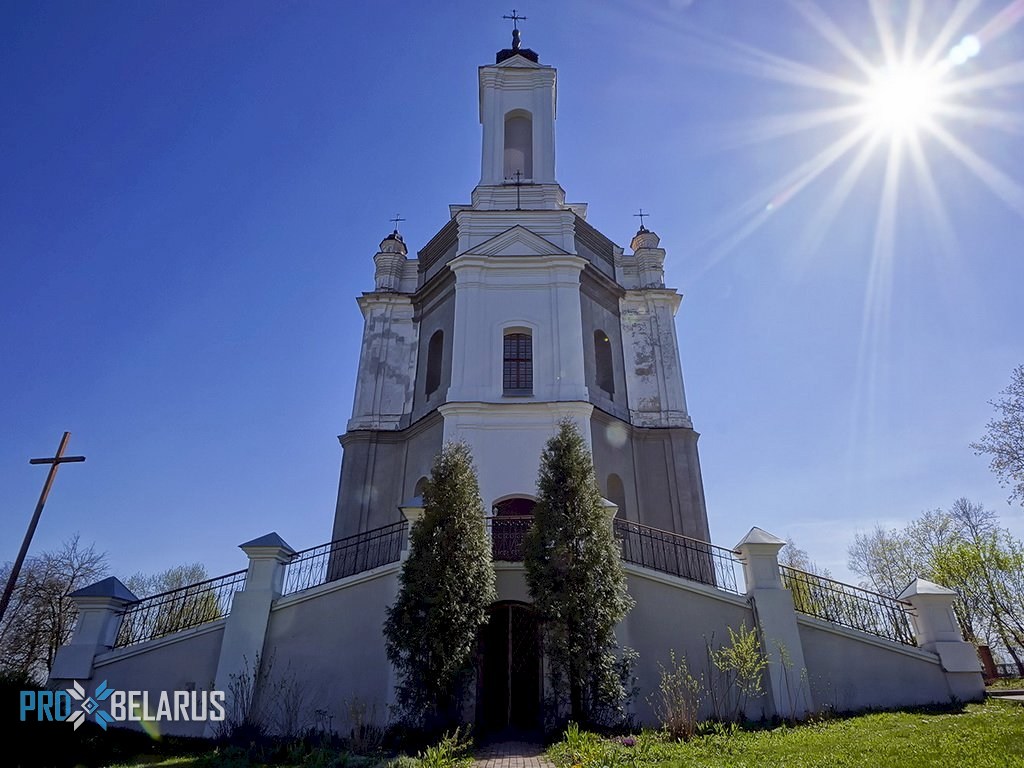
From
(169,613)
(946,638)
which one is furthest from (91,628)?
(946,638)

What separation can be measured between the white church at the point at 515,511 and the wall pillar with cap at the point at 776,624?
0.12 ft

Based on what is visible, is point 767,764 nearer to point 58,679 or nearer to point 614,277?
point 58,679

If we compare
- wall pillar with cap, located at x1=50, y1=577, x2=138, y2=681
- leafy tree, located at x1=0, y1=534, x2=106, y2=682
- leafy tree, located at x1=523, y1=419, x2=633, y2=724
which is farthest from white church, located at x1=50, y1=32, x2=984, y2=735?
leafy tree, located at x1=0, y1=534, x2=106, y2=682

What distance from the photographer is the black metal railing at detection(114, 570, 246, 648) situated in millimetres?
10922

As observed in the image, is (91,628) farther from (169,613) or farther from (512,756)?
(512,756)

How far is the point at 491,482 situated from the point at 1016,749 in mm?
10269

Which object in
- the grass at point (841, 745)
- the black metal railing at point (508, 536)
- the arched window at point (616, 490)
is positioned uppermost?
the arched window at point (616, 490)

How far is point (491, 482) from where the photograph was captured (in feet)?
47.9

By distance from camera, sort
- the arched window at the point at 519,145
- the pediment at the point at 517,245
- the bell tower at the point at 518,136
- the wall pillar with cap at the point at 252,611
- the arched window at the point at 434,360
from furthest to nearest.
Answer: the arched window at the point at 519,145 < the bell tower at the point at 518,136 < the pediment at the point at 517,245 < the arched window at the point at 434,360 < the wall pillar with cap at the point at 252,611

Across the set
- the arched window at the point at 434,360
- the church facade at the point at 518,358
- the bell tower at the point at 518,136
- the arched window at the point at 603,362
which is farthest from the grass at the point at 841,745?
the bell tower at the point at 518,136

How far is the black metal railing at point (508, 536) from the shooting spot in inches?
473

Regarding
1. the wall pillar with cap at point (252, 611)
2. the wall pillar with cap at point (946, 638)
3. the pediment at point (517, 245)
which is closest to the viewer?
the wall pillar with cap at point (946, 638)

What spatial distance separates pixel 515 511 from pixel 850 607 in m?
7.24

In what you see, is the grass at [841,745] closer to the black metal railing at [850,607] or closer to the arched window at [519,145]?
the black metal railing at [850,607]
